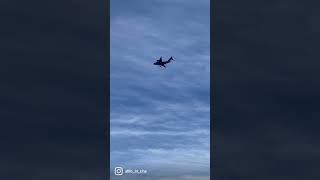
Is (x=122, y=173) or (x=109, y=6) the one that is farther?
(x=122, y=173)

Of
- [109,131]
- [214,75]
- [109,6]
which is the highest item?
[109,6]

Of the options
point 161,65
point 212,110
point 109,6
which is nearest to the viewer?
point 109,6

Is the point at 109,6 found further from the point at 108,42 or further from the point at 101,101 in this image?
the point at 101,101

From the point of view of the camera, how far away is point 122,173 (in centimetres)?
5881

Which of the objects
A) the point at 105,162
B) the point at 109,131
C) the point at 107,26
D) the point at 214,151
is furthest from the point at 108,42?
the point at 214,151

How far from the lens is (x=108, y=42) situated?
5500 cm

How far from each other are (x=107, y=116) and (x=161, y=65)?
50.7ft

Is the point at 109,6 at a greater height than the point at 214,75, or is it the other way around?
the point at 109,6

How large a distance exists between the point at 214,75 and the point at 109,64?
14.0 m

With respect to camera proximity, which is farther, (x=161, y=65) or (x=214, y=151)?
(x=161, y=65)

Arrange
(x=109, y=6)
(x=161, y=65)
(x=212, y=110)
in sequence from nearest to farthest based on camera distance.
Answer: (x=109, y=6) < (x=212, y=110) < (x=161, y=65)

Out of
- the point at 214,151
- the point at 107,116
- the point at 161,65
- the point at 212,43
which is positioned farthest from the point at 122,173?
the point at 212,43

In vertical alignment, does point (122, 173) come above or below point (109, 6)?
below

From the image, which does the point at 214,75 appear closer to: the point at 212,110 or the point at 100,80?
the point at 212,110
